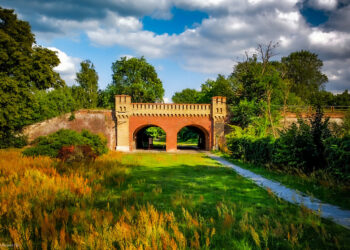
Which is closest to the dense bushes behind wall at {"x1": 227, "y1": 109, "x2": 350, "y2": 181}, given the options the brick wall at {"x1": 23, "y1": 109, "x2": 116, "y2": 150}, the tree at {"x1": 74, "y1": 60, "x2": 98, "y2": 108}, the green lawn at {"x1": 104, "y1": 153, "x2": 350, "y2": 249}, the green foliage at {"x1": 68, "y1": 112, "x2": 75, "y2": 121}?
the green lawn at {"x1": 104, "y1": 153, "x2": 350, "y2": 249}

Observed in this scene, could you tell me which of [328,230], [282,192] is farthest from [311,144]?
[328,230]

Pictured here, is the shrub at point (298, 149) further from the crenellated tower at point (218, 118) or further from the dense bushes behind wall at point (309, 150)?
the crenellated tower at point (218, 118)

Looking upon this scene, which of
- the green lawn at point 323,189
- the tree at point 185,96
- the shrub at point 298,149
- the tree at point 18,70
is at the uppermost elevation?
the tree at point 185,96

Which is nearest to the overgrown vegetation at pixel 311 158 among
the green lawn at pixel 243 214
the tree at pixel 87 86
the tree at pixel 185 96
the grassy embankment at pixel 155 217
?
the green lawn at pixel 243 214

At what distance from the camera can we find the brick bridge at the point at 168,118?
25.1 metres

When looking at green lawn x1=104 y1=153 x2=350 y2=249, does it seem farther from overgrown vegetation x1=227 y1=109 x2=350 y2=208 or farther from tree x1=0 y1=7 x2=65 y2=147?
tree x1=0 y1=7 x2=65 y2=147

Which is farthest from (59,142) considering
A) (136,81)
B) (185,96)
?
(185,96)

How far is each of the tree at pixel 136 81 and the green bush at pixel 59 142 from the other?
74.6 feet

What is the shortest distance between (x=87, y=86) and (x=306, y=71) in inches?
1857

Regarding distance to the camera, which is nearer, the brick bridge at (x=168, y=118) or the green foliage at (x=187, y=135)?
the brick bridge at (x=168, y=118)

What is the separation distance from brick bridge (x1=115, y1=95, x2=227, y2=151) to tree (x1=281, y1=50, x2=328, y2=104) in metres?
30.9

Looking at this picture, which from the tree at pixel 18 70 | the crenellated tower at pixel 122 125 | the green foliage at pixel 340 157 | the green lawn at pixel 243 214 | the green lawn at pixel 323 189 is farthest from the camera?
the crenellated tower at pixel 122 125

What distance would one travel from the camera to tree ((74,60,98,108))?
42875 millimetres

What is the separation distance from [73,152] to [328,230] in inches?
472
